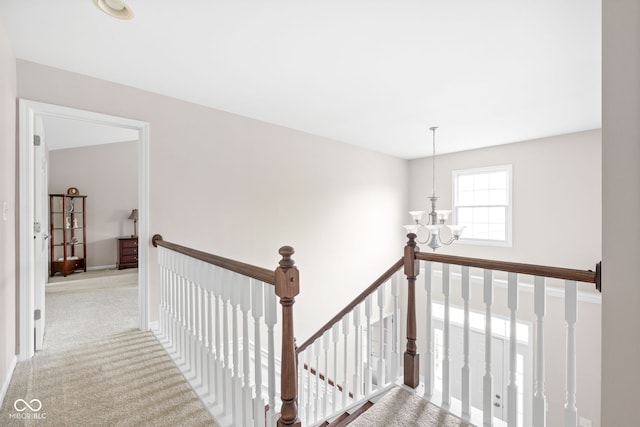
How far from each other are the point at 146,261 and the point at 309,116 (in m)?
2.28

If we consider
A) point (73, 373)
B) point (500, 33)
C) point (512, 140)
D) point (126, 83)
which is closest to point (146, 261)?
point (73, 373)

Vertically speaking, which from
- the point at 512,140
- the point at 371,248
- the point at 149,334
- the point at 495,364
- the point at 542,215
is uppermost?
the point at 512,140

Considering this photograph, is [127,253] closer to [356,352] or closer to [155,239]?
[155,239]

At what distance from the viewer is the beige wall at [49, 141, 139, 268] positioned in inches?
241

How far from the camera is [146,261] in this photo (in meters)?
2.81

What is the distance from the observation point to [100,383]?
195cm

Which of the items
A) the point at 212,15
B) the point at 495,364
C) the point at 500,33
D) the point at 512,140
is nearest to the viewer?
the point at 212,15

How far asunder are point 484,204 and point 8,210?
5.70 metres

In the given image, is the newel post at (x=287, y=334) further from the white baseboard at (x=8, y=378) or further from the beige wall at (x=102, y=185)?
the beige wall at (x=102, y=185)

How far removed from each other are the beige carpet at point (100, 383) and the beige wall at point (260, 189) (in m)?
0.51

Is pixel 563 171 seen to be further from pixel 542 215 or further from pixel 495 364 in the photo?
pixel 495 364

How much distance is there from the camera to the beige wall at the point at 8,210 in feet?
6.04

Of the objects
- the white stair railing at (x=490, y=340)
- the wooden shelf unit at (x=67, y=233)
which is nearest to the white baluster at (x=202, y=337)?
the white stair railing at (x=490, y=340)

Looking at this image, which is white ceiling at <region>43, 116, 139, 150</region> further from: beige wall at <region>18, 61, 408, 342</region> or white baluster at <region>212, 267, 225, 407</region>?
white baluster at <region>212, 267, 225, 407</region>
